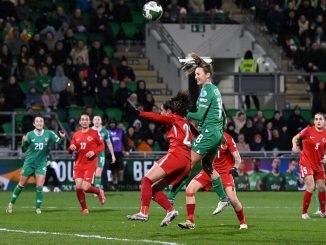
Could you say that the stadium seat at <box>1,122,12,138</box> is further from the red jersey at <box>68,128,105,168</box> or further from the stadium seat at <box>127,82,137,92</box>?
the red jersey at <box>68,128,105,168</box>

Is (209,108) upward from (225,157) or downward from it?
upward

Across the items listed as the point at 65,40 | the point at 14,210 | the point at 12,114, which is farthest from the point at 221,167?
the point at 65,40

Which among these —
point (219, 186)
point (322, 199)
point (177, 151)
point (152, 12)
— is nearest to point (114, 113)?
point (152, 12)

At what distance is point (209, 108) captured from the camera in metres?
15.8

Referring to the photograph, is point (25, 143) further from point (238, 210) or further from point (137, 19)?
point (137, 19)

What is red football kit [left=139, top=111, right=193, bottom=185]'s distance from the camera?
16.7m

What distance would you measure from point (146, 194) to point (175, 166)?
66 cm

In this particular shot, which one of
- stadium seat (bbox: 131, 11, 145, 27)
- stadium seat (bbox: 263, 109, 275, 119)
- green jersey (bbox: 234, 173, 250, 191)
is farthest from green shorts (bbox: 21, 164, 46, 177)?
stadium seat (bbox: 131, 11, 145, 27)

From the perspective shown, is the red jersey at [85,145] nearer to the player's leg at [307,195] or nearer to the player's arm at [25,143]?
the player's arm at [25,143]

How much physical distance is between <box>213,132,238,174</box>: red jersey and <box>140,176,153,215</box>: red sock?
2.61m

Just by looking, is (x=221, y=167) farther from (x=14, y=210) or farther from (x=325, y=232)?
(x=14, y=210)

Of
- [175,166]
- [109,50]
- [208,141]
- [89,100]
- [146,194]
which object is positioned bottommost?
[146,194]

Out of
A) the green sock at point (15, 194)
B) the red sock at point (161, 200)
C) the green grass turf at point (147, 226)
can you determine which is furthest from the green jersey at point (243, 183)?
the red sock at point (161, 200)

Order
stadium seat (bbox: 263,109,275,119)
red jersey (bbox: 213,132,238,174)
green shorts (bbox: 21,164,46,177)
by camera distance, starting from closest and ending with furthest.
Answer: red jersey (bbox: 213,132,238,174) < green shorts (bbox: 21,164,46,177) < stadium seat (bbox: 263,109,275,119)
